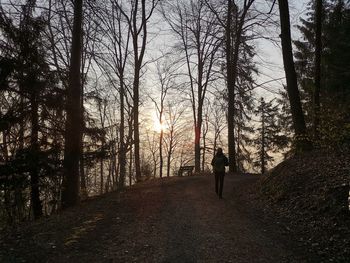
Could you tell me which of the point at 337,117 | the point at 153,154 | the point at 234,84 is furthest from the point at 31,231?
the point at 153,154

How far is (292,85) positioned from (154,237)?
9.30 meters

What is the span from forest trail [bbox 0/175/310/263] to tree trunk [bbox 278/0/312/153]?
14.3 feet

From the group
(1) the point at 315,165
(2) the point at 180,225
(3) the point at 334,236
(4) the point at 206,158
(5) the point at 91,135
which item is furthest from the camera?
(4) the point at 206,158

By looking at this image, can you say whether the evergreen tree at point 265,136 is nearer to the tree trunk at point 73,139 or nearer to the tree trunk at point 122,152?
the tree trunk at point 122,152

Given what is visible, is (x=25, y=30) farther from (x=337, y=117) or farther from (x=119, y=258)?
(x=337, y=117)

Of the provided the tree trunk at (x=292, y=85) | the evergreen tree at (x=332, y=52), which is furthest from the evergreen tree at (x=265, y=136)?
the tree trunk at (x=292, y=85)

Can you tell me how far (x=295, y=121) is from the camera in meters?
14.8

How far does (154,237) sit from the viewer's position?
8.03 m

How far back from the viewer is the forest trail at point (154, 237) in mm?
6875

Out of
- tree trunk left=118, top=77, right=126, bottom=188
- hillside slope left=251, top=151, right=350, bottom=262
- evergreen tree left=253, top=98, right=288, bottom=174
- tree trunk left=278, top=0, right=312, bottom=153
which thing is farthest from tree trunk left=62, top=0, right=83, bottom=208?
evergreen tree left=253, top=98, right=288, bottom=174

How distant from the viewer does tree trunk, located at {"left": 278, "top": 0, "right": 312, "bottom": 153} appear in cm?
1457

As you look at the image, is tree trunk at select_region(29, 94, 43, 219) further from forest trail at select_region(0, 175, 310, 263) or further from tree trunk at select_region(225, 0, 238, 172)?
tree trunk at select_region(225, 0, 238, 172)

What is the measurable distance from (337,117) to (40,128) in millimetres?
9995

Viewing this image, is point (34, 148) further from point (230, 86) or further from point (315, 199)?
point (230, 86)
